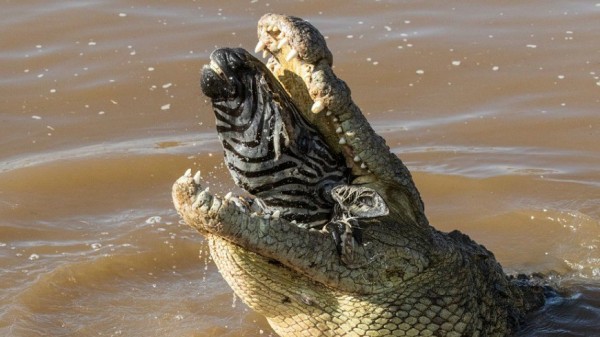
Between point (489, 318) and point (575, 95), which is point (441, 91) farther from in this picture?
point (489, 318)

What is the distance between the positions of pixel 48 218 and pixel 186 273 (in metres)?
1.20

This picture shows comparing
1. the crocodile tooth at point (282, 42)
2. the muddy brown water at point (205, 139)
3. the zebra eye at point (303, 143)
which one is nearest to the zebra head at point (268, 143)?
the zebra eye at point (303, 143)

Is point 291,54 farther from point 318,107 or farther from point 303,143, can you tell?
point 303,143

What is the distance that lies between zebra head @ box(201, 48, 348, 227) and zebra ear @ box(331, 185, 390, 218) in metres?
0.06

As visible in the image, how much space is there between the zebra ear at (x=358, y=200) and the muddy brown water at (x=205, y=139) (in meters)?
1.36

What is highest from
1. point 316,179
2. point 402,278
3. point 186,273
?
point 316,179

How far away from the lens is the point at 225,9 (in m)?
10.5

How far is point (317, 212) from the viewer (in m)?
4.09

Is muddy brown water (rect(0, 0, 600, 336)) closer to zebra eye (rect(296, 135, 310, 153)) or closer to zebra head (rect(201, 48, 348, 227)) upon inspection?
zebra head (rect(201, 48, 348, 227))

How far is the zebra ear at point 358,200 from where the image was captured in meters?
3.94

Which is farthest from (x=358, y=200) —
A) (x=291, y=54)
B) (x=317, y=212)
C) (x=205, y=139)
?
(x=205, y=139)

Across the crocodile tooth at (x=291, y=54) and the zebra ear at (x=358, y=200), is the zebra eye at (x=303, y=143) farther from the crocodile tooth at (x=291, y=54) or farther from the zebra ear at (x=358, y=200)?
the crocodile tooth at (x=291, y=54)

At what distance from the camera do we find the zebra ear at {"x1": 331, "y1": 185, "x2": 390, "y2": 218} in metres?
3.94

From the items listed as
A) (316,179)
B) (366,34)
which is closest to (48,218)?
(316,179)
